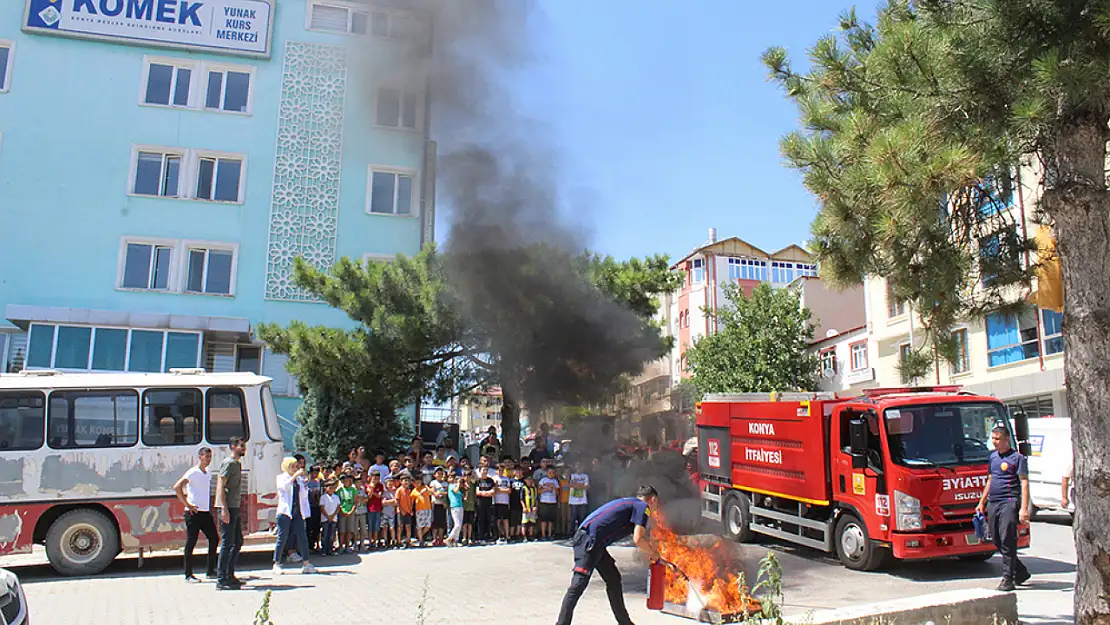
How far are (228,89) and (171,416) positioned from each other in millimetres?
13280

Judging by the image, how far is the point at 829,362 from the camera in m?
32.9

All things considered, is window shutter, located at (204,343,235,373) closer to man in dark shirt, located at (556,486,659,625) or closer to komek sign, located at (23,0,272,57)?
komek sign, located at (23,0,272,57)

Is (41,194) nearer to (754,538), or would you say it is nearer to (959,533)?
(754,538)

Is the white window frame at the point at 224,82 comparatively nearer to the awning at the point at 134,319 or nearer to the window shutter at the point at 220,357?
the awning at the point at 134,319

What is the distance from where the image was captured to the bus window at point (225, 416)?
10531 millimetres

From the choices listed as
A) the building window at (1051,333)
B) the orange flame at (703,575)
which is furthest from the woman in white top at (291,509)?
the building window at (1051,333)

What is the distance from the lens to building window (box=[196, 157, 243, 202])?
20375 millimetres

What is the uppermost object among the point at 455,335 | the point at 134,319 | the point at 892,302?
the point at 134,319

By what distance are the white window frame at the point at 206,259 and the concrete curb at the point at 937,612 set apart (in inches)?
705

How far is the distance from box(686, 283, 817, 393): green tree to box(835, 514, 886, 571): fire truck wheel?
16.7 meters

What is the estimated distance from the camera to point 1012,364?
73.9ft

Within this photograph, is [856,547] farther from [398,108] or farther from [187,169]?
[187,169]

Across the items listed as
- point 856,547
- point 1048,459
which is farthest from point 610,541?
point 1048,459

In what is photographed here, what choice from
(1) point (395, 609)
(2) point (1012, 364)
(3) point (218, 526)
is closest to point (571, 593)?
(1) point (395, 609)
